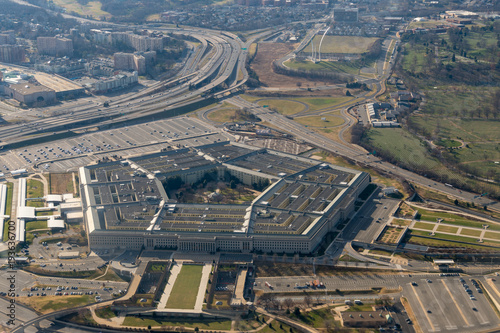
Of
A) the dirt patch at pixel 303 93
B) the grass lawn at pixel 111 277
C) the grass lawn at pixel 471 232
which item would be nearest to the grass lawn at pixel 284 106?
the dirt patch at pixel 303 93

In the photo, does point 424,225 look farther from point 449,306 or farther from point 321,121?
point 321,121

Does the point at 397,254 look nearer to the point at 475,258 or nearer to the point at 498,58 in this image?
the point at 475,258

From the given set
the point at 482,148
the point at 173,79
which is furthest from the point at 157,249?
the point at 173,79

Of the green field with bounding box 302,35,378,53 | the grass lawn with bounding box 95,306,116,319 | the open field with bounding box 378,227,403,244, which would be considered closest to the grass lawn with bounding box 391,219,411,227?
the open field with bounding box 378,227,403,244

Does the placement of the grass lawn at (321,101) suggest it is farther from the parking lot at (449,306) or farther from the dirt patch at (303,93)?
the parking lot at (449,306)

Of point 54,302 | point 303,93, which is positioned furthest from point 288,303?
point 303,93

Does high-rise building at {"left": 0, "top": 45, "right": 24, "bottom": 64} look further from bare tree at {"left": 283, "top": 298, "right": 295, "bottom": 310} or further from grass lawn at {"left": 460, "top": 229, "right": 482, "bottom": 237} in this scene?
grass lawn at {"left": 460, "top": 229, "right": 482, "bottom": 237}
